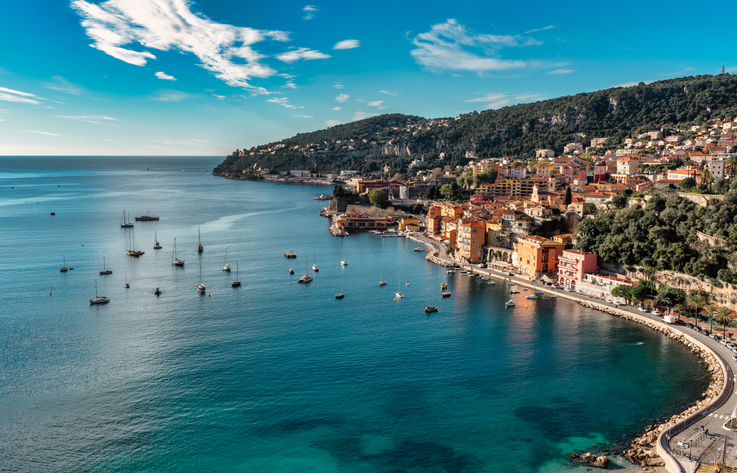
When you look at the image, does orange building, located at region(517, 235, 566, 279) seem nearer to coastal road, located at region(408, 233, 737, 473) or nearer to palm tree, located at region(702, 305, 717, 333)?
palm tree, located at region(702, 305, 717, 333)

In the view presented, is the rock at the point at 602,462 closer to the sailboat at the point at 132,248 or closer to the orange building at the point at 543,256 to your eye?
the orange building at the point at 543,256

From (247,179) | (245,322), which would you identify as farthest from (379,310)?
(247,179)

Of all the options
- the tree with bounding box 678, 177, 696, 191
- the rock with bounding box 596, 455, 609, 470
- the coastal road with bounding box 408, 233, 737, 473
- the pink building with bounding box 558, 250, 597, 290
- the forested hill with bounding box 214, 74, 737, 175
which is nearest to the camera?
the coastal road with bounding box 408, 233, 737, 473

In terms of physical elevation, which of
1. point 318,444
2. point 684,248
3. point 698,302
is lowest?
point 318,444

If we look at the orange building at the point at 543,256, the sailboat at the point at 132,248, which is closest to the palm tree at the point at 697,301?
the orange building at the point at 543,256

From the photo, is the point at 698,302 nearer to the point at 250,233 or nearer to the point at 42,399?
the point at 42,399

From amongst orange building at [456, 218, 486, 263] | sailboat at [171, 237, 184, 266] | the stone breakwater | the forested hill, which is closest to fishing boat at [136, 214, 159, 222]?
sailboat at [171, 237, 184, 266]

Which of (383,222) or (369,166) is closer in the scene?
(383,222)
